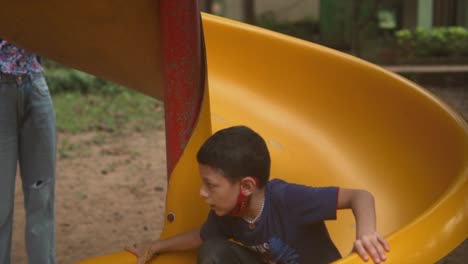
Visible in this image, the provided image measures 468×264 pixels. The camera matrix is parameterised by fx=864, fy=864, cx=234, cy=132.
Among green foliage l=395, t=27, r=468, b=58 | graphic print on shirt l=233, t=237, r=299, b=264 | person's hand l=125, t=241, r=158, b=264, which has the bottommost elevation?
green foliage l=395, t=27, r=468, b=58

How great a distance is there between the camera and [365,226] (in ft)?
6.88

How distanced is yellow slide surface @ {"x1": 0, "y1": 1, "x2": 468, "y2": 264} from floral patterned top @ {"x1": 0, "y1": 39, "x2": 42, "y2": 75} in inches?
2.1

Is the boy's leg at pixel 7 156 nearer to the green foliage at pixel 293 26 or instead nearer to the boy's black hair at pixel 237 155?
the boy's black hair at pixel 237 155

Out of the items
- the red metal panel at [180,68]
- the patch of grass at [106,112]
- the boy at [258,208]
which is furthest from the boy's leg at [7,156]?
the patch of grass at [106,112]

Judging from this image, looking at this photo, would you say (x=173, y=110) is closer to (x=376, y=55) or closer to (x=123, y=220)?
(x=123, y=220)

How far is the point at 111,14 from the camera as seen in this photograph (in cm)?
273

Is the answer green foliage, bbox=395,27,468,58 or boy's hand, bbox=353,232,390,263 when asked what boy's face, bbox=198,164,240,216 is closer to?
boy's hand, bbox=353,232,390,263

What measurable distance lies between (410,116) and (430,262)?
1.04 meters

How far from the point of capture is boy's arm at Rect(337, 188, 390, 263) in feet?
6.69

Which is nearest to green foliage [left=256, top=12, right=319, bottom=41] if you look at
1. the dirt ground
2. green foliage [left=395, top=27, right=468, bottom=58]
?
green foliage [left=395, top=27, right=468, bottom=58]

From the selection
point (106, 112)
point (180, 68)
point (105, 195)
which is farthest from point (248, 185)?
point (106, 112)

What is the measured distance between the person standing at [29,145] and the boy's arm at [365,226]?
3.92ft

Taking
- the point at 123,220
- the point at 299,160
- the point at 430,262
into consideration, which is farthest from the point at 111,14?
the point at 123,220

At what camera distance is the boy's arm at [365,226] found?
80.3 inches
